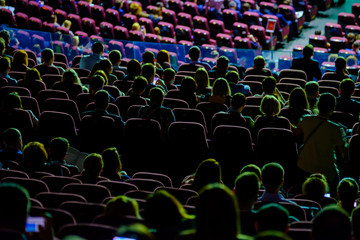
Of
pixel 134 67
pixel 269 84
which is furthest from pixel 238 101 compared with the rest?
pixel 134 67

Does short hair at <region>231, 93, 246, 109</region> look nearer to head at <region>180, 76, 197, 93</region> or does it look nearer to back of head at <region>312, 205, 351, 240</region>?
head at <region>180, 76, 197, 93</region>

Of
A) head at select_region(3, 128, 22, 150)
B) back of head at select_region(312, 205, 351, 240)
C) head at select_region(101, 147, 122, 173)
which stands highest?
back of head at select_region(312, 205, 351, 240)

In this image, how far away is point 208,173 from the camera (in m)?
5.70

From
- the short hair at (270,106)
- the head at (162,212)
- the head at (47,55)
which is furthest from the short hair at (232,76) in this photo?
the head at (162,212)

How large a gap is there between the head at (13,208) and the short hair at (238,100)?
147 inches

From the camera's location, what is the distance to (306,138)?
6613 millimetres

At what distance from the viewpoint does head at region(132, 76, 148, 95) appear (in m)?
8.00

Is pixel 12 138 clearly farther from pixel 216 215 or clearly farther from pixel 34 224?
pixel 216 215

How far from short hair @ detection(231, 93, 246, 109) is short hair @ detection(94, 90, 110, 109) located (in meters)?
1.45

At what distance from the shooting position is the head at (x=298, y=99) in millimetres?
7245

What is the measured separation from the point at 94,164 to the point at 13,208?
2134mm

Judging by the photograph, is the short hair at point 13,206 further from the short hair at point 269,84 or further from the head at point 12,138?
the short hair at point 269,84

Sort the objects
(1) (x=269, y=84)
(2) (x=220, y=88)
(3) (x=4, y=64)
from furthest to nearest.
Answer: (3) (x=4, y=64) → (1) (x=269, y=84) → (2) (x=220, y=88)

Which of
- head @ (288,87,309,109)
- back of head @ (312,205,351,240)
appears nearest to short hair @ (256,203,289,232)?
back of head @ (312,205,351,240)
